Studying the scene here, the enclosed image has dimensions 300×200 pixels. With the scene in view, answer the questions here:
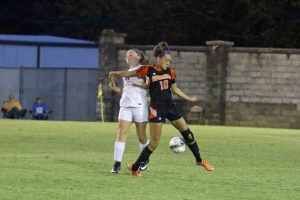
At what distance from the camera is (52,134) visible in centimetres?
2989

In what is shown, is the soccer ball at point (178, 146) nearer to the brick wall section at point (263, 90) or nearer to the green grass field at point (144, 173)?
the green grass field at point (144, 173)

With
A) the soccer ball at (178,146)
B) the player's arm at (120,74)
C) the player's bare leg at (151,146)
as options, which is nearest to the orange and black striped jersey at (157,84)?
the player's arm at (120,74)

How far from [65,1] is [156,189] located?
159 ft

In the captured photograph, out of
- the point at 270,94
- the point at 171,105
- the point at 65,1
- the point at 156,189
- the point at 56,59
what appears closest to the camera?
the point at 156,189

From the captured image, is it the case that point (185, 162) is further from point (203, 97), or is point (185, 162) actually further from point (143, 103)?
point (203, 97)

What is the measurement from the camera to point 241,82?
43.8 metres

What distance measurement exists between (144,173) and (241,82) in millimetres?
27551

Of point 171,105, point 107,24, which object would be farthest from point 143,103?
point 107,24

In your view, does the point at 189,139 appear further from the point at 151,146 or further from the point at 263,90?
the point at 263,90

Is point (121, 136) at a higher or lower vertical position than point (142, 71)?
lower

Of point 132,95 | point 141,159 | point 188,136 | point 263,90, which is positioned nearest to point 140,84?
point 132,95

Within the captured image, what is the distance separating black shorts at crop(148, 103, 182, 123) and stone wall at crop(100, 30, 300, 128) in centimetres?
2722

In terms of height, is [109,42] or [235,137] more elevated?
[109,42]

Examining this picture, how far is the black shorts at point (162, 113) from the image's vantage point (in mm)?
16047
